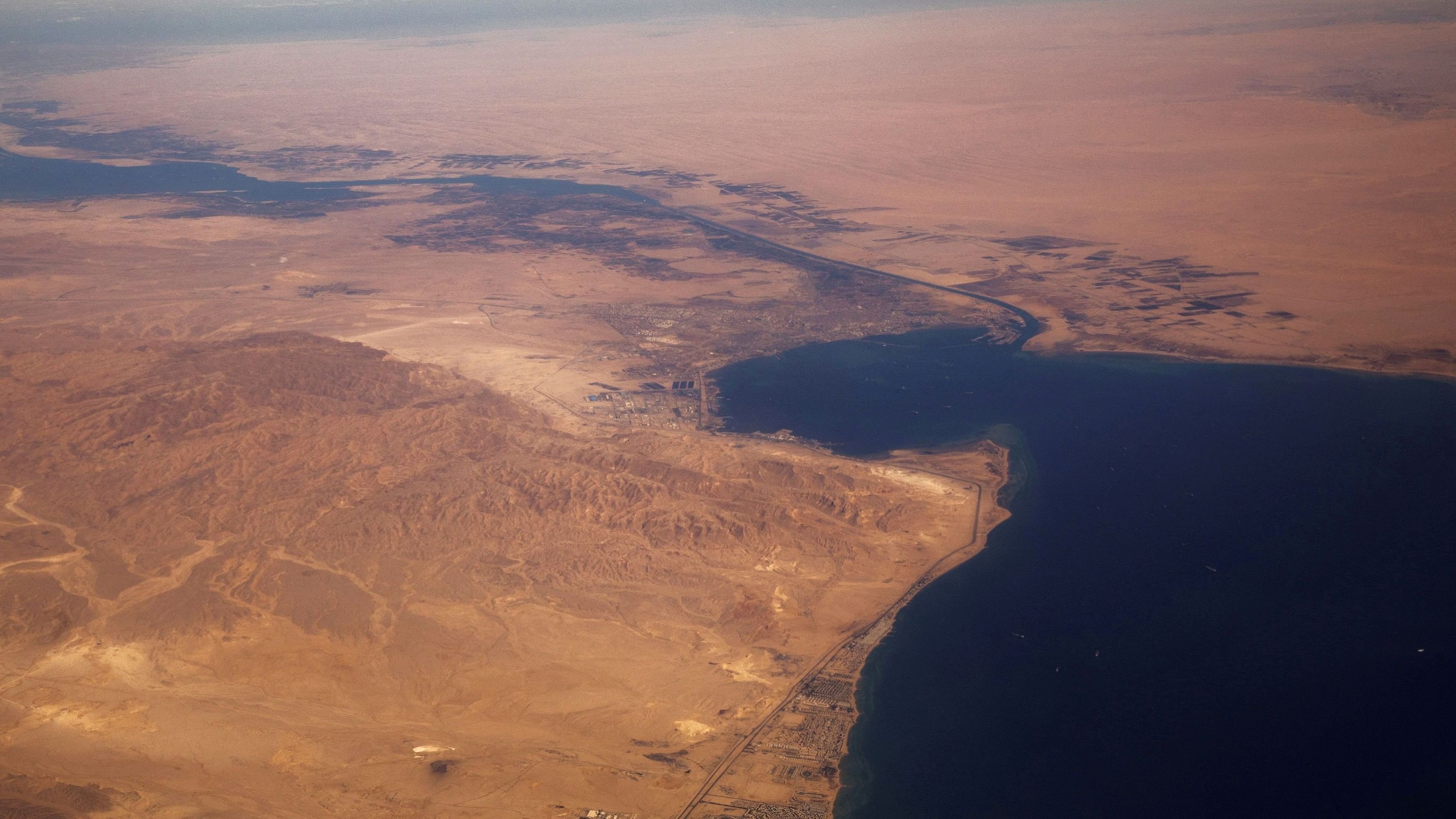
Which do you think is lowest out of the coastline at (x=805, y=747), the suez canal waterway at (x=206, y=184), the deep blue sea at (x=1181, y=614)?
the coastline at (x=805, y=747)

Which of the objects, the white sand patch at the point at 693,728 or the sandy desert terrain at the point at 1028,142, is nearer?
the white sand patch at the point at 693,728

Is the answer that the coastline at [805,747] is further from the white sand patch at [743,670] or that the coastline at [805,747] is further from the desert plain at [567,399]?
the white sand patch at [743,670]

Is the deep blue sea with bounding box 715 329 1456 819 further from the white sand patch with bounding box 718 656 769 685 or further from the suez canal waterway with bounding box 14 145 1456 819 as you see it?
the white sand patch with bounding box 718 656 769 685

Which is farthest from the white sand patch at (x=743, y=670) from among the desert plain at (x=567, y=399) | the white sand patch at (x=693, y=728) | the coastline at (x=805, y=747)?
the white sand patch at (x=693, y=728)

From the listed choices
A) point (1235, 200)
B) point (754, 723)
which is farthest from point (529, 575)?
point (1235, 200)

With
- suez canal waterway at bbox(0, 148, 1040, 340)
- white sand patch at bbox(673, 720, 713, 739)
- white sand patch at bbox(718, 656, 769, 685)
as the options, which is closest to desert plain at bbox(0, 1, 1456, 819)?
white sand patch at bbox(718, 656, 769, 685)

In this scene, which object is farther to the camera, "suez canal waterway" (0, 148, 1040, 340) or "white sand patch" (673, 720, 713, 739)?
"suez canal waterway" (0, 148, 1040, 340)
